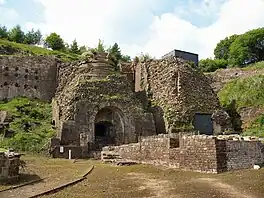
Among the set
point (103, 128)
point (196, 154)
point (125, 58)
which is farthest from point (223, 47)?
point (196, 154)

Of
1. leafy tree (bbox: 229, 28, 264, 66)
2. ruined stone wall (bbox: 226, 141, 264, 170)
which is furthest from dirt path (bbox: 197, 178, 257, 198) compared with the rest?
leafy tree (bbox: 229, 28, 264, 66)

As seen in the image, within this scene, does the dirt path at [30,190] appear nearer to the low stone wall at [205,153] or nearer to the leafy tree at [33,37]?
the low stone wall at [205,153]

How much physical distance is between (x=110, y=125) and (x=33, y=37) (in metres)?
42.2

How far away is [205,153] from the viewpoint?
41.2 feet

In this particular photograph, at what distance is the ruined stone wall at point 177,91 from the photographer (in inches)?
982

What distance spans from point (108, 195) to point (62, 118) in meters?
15.0

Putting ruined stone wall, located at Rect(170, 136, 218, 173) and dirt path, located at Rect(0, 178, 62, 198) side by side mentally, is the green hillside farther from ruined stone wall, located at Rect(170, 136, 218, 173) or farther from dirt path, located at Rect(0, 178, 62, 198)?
dirt path, located at Rect(0, 178, 62, 198)

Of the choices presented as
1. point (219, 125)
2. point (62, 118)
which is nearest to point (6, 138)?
point (62, 118)

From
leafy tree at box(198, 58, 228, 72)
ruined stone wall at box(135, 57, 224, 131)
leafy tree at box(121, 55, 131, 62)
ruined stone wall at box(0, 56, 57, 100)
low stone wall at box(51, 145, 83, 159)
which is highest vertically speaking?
leafy tree at box(121, 55, 131, 62)

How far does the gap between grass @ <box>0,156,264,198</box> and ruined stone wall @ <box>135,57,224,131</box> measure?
37.1 ft

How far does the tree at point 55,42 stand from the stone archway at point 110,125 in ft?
114

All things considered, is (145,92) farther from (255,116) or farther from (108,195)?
(108,195)

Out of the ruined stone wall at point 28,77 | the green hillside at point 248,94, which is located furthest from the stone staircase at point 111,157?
the ruined stone wall at point 28,77

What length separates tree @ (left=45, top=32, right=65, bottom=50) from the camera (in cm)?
5759
